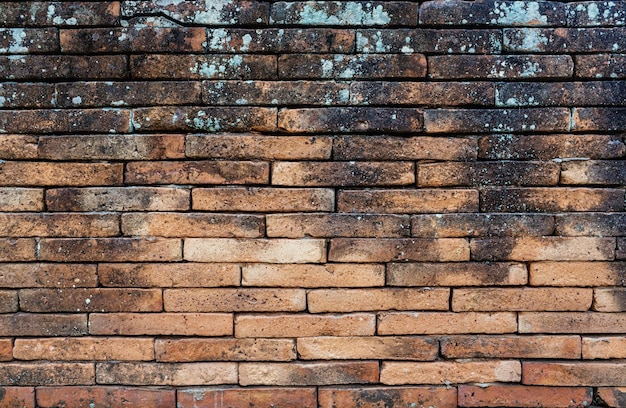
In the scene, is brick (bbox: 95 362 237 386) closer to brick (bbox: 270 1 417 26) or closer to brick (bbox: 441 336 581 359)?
brick (bbox: 441 336 581 359)

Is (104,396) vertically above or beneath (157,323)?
beneath

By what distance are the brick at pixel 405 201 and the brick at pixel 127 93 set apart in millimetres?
851

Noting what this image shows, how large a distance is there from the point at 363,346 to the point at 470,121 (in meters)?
1.18

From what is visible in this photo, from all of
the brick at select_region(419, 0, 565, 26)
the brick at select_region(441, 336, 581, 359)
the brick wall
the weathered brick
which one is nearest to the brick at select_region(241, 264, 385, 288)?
the brick wall

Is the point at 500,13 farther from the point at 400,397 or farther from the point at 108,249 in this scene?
the point at 108,249

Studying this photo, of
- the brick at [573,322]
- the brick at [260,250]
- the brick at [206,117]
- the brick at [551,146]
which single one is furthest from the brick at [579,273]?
the brick at [206,117]

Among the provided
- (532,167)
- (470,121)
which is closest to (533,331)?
(532,167)

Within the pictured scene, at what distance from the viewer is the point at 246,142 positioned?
1912mm

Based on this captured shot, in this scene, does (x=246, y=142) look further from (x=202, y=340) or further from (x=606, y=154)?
(x=606, y=154)

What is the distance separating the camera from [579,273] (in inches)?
76.0

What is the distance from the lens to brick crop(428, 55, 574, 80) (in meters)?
1.88

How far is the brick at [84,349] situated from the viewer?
196 centimetres

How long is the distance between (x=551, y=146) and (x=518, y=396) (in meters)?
1.21

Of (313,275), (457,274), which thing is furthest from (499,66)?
(313,275)
